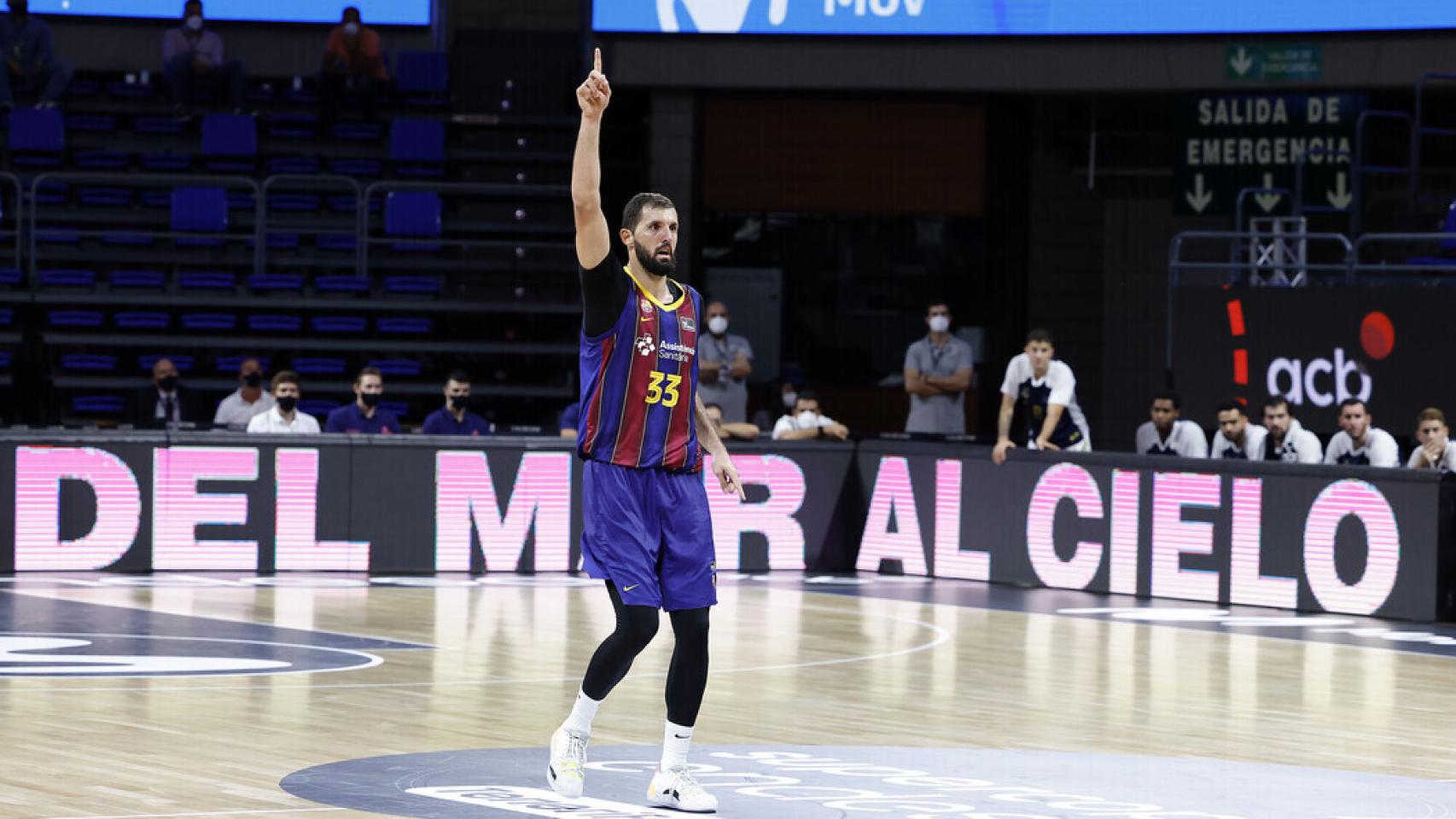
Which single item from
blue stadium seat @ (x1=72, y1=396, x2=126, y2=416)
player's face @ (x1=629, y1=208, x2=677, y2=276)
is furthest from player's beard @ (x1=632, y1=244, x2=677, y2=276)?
blue stadium seat @ (x1=72, y1=396, x2=126, y2=416)

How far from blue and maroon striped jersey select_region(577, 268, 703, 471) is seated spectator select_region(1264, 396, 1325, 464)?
9.37 metres

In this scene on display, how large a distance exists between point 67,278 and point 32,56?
8.75 ft

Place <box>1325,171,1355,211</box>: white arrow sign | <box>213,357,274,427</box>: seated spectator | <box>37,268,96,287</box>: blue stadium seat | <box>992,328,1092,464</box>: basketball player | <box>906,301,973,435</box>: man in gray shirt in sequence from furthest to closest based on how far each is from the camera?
<box>37,268,96,287</box>: blue stadium seat → <box>1325,171,1355,211</box>: white arrow sign → <box>906,301,973,435</box>: man in gray shirt → <box>213,357,274,427</box>: seated spectator → <box>992,328,1092,464</box>: basketball player

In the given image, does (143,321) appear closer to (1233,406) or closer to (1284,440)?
(1233,406)

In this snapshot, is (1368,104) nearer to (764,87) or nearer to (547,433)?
(764,87)

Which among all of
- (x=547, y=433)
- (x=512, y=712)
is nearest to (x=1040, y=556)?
(x=547, y=433)

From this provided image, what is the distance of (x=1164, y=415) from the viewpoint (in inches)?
666

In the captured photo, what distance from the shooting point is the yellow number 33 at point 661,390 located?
25.5 feet

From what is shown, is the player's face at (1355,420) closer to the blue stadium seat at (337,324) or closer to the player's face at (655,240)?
the player's face at (655,240)

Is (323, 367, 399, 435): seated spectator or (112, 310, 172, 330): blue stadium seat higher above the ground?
(112, 310, 172, 330): blue stadium seat

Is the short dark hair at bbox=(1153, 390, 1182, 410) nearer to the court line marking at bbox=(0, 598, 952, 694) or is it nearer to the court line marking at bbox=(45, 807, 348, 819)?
the court line marking at bbox=(0, 598, 952, 694)

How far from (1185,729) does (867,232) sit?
47.5 feet

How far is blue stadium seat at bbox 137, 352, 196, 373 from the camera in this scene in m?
21.5

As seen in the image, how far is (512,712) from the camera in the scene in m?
10.2
